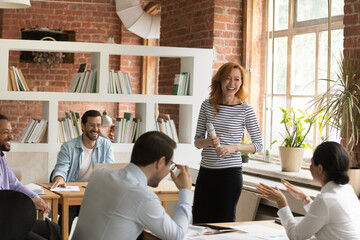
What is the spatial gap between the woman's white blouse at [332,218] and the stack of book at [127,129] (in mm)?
3698

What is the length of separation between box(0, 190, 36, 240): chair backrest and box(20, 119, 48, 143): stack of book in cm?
295

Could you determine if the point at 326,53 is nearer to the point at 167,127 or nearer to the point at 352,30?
the point at 352,30

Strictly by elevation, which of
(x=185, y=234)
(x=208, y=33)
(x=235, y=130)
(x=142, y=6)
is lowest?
(x=185, y=234)

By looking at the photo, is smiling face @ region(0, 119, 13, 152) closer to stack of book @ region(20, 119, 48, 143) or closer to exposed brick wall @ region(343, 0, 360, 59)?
stack of book @ region(20, 119, 48, 143)

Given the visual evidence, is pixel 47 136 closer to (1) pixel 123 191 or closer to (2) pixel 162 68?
(2) pixel 162 68

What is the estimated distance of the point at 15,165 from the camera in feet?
18.6

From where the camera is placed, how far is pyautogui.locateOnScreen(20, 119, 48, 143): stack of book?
18.8 ft

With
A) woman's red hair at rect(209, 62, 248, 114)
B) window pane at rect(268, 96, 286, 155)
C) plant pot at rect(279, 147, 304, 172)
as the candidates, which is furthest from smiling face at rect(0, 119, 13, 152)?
window pane at rect(268, 96, 286, 155)

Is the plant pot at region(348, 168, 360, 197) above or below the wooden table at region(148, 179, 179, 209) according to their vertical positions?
above

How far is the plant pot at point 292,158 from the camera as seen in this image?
521 cm

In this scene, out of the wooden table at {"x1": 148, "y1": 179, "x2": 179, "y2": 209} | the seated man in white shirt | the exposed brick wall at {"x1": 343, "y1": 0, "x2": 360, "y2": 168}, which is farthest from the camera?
the exposed brick wall at {"x1": 343, "y1": 0, "x2": 360, "y2": 168}

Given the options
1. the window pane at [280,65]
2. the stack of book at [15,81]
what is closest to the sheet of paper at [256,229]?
the window pane at [280,65]

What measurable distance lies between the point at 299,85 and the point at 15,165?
2807 millimetres

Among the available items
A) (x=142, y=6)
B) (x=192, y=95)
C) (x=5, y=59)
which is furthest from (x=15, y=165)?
(x=142, y=6)
